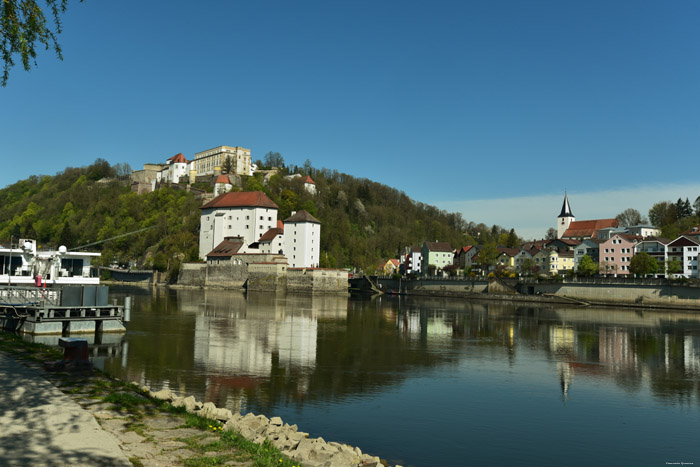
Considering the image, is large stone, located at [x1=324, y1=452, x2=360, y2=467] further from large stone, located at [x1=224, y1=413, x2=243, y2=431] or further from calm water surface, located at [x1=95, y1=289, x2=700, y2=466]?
calm water surface, located at [x1=95, y1=289, x2=700, y2=466]

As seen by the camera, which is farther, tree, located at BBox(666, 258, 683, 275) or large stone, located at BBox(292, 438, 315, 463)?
tree, located at BBox(666, 258, 683, 275)

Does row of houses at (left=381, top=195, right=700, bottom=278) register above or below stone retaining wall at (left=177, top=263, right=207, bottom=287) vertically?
above

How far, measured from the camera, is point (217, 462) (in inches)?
271

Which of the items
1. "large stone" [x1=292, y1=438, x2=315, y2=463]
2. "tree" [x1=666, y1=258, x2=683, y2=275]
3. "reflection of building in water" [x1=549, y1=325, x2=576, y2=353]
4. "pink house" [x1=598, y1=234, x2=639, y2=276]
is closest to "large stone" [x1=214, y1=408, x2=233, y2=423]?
"large stone" [x1=292, y1=438, x2=315, y2=463]

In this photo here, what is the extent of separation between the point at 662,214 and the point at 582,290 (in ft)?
181

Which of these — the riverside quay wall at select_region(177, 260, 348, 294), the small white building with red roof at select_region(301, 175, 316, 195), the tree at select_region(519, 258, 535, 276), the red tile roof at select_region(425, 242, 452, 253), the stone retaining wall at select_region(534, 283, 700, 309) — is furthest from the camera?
the small white building with red roof at select_region(301, 175, 316, 195)

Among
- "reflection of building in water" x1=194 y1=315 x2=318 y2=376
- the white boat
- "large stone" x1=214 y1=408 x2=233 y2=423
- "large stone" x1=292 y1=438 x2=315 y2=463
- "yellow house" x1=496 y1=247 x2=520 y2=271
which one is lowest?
"reflection of building in water" x1=194 y1=315 x2=318 y2=376

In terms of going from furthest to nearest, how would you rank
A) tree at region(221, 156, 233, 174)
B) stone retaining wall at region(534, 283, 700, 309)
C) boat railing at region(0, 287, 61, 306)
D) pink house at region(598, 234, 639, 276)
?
1. tree at region(221, 156, 233, 174)
2. pink house at region(598, 234, 639, 276)
3. stone retaining wall at region(534, 283, 700, 309)
4. boat railing at region(0, 287, 61, 306)

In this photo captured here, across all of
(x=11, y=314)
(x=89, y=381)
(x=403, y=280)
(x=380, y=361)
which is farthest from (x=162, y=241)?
(x=89, y=381)

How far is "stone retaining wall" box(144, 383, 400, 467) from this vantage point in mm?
8281

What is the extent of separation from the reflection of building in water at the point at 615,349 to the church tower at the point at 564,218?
3273 inches

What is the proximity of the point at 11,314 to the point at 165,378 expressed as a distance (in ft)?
38.8

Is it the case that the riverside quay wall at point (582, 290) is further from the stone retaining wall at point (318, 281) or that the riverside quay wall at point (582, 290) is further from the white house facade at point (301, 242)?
the white house facade at point (301, 242)

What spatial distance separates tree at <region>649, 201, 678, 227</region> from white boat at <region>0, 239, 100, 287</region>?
104 meters
